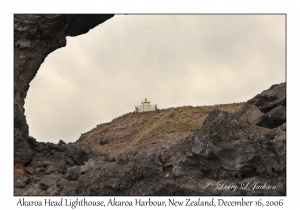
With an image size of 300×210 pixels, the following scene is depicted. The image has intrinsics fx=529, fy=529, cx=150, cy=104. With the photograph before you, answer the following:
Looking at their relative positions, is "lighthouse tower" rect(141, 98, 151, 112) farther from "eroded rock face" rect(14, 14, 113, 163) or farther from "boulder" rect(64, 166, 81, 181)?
"boulder" rect(64, 166, 81, 181)

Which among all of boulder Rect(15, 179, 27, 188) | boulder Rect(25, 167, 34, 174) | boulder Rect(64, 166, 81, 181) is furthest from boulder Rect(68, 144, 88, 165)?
boulder Rect(15, 179, 27, 188)

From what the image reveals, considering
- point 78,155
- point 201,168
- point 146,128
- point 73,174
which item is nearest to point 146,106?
point 146,128

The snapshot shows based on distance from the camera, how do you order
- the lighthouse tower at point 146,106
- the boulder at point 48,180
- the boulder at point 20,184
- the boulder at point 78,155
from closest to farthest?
the boulder at point 48,180
the boulder at point 20,184
the boulder at point 78,155
the lighthouse tower at point 146,106

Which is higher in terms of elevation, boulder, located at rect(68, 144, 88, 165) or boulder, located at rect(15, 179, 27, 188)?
boulder, located at rect(68, 144, 88, 165)

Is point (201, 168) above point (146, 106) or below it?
below

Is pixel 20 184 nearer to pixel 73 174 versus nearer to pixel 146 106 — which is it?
pixel 73 174

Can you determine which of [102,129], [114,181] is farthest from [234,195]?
[102,129]

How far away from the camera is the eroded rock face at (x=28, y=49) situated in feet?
100

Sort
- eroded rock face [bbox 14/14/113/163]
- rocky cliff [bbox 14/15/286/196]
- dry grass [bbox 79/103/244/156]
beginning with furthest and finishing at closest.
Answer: dry grass [bbox 79/103/244/156], eroded rock face [bbox 14/14/113/163], rocky cliff [bbox 14/15/286/196]

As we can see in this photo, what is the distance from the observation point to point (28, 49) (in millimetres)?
31453

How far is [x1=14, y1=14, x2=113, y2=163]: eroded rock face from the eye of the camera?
30.5 m

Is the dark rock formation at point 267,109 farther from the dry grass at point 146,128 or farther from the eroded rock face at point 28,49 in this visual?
the eroded rock face at point 28,49

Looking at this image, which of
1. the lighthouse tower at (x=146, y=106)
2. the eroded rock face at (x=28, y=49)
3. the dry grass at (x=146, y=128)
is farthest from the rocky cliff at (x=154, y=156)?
the lighthouse tower at (x=146, y=106)
